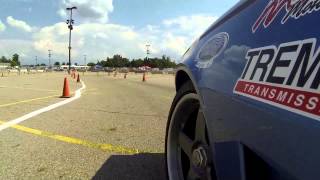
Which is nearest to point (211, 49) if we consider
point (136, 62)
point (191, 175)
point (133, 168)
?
point (191, 175)

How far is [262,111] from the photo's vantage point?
2.11 m

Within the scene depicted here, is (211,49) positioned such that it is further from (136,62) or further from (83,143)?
(136,62)

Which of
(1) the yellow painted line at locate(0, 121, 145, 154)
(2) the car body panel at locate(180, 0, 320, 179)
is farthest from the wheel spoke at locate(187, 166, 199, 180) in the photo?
(1) the yellow painted line at locate(0, 121, 145, 154)

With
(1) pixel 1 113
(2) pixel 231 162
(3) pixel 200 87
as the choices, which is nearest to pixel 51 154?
(3) pixel 200 87

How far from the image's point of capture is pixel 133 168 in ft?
16.7

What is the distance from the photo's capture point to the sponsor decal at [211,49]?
2.80 m

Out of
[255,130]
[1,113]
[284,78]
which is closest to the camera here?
[284,78]

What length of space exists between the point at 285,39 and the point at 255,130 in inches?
17.1

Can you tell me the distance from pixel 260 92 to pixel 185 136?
146cm

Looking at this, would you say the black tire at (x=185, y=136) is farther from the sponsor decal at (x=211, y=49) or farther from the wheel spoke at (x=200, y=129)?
the sponsor decal at (x=211, y=49)

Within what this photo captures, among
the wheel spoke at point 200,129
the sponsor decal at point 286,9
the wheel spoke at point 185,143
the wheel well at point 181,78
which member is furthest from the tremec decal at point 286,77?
the wheel well at point 181,78

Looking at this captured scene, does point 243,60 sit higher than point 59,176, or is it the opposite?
point 243,60

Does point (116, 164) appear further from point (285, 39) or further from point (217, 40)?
point (285, 39)

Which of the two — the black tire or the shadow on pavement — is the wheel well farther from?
the shadow on pavement
